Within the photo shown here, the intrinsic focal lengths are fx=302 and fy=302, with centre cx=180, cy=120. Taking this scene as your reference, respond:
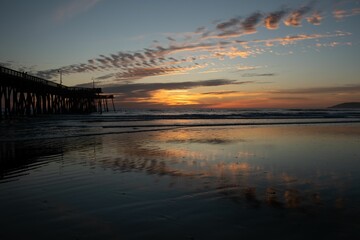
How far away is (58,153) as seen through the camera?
37.8 ft

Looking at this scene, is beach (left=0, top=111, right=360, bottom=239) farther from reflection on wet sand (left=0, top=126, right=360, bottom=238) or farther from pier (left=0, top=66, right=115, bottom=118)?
pier (left=0, top=66, right=115, bottom=118)

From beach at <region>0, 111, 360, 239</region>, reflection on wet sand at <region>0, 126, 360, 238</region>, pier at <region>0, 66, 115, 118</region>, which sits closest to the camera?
beach at <region>0, 111, 360, 239</region>

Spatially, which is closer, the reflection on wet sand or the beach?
the beach

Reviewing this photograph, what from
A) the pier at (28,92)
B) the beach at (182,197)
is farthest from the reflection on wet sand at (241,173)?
the pier at (28,92)

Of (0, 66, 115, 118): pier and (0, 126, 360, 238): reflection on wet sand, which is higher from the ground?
(0, 66, 115, 118): pier

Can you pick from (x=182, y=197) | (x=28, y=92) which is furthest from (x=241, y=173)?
(x=28, y=92)

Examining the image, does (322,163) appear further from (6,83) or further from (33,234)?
(6,83)

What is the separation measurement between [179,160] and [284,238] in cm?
617

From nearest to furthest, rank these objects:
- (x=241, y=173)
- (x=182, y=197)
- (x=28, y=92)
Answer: (x=182, y=197) → (x=241, y=173) → (x=28, y=92)

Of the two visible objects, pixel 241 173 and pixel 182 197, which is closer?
pixel 182 197

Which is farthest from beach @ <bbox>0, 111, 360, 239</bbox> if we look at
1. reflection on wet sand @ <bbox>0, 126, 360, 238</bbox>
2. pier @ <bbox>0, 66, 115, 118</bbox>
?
pier @ <bbox>0, 66, 115, 118</bbox>

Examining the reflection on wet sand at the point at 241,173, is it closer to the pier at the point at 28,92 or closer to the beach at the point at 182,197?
the beach at the point at 182,197

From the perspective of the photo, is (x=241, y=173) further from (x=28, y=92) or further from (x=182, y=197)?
(x=28, y=92)

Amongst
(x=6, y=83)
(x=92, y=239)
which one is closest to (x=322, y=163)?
(x=92, y=239)
